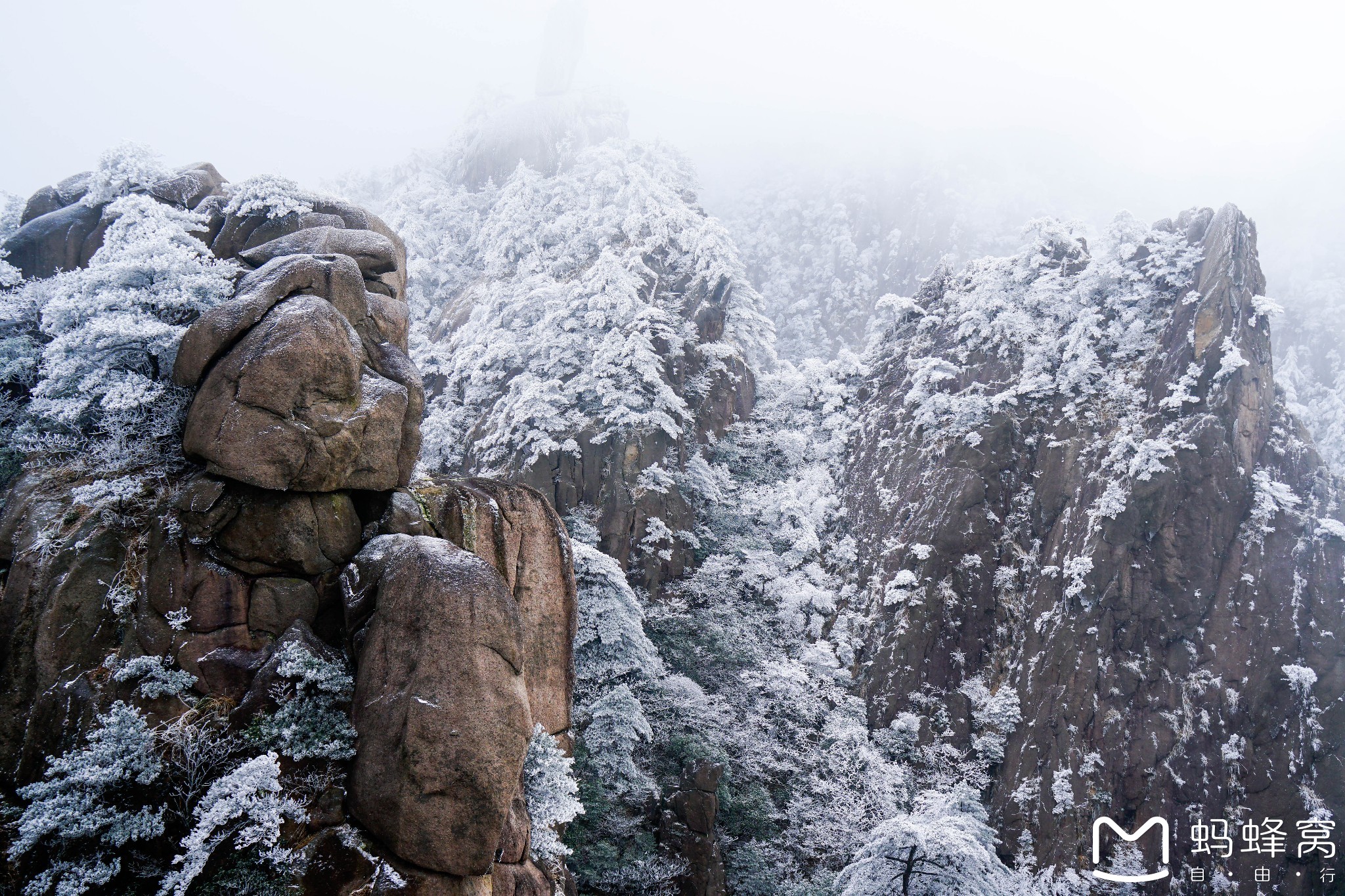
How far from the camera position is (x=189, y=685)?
8.73 meters

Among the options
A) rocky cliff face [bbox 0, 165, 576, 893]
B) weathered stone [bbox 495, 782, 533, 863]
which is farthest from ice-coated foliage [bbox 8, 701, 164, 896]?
weathered stone [bbox 495, 782, 533, 863]

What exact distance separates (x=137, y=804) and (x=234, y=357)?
19.0 ft

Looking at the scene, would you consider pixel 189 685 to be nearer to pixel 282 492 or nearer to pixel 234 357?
pixel 282 492

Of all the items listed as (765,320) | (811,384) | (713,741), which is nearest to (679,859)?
(713,741)

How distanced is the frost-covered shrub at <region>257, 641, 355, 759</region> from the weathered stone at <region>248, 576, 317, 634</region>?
2.05 ft

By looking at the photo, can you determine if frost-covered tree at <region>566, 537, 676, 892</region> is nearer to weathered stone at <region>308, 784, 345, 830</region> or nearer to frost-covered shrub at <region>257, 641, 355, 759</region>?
frost-covered shrub at <region>257, 641, 355, 759</region>

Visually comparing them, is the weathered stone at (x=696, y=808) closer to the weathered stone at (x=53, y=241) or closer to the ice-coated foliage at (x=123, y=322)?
the ice-coated foliage at (x=123, y=322)

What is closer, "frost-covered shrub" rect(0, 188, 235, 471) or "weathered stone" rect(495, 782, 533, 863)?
"weathered stone" rect(495, 782, 533, 863)

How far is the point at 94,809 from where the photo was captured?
301 inches

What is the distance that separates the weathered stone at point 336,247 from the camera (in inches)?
513

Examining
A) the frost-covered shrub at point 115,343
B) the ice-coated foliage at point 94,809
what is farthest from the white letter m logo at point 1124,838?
the frost-covered shrub at point 115,343

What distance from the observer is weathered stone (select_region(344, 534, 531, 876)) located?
27.2ft

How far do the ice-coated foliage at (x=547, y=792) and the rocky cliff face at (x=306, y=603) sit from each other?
659 millimetres

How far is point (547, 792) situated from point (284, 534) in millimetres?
6099
